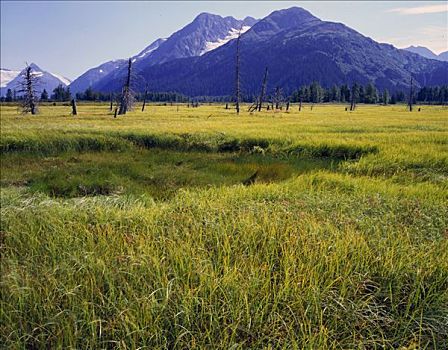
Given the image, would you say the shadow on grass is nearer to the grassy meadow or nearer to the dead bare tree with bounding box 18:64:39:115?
the grassy meadow

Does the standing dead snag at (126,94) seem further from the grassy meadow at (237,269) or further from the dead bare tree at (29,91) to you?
the grassy meadow at (237,269)

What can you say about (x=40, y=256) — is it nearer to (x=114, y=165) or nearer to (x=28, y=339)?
(x=28, y=339)

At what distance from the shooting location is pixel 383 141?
1908 centimetres

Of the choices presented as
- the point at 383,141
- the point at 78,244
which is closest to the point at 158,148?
the point at 383,141

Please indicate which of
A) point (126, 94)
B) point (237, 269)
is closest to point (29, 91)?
point (126, 94)

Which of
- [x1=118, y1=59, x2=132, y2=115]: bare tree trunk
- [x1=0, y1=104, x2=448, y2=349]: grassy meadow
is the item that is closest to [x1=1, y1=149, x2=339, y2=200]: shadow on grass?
[x1=0, y1=104, x2=448, y2=349]: grassy meadow

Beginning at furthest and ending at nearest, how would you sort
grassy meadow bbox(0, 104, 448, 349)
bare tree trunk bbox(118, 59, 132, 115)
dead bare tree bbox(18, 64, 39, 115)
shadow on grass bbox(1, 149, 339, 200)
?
dead bare tree bbox(18, 64, 39, 115) → bare tree trunk bbox(118, 59, 132, 115) → shadow on grass bbox(1, 149, 339, 200) → grassy meadow bbox(0, 104, 448, 349)

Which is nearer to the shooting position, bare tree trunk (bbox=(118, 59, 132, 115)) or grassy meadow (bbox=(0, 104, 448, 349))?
grassy meadow (bbox=(0, 104, 448, 349))

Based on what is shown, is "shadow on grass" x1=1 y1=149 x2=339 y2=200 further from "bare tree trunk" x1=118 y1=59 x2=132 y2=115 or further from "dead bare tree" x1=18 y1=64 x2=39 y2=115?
"dead bare tree" x1=18 y1=64 x2=39 y2=115

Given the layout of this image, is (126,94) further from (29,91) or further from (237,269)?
(237,269)

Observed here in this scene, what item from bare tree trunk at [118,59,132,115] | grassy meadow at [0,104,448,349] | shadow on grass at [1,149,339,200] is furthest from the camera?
bare tree trunk at [118,59,132,115]

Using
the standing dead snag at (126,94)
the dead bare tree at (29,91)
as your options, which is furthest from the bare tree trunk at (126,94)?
the dead bare tree at (29,91)

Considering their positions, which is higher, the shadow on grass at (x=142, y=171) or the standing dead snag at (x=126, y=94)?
the standing dead snag at (x=126, y=94)

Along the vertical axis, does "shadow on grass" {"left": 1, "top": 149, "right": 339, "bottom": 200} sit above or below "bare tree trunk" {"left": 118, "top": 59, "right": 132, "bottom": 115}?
below
